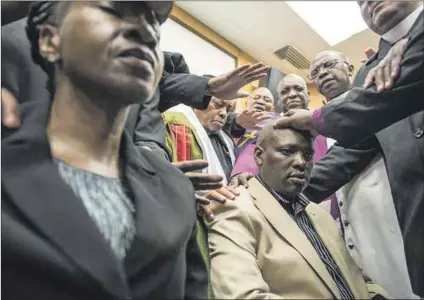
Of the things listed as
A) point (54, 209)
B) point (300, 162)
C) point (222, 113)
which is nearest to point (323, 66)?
point (300, 162)

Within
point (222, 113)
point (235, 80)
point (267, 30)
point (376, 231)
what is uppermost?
point (267, 30)

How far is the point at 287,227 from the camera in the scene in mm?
702

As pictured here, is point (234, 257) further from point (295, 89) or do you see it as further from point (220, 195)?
point (295, 89)

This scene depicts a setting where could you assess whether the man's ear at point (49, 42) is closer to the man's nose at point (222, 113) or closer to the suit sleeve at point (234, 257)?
the suit sleeve at point (234, 257)

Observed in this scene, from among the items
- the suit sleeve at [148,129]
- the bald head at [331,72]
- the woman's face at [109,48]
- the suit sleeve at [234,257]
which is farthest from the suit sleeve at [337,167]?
the woman's face at [109,48]

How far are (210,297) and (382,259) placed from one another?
0.91 ft

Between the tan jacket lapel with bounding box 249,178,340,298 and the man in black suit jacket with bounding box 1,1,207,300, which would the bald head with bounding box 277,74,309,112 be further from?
the man in black suit jacket with bounding box 1,1,207,300

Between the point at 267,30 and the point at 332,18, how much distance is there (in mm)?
82

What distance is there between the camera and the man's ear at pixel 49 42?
0.49 meters

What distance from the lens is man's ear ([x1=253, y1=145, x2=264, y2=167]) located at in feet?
3.16

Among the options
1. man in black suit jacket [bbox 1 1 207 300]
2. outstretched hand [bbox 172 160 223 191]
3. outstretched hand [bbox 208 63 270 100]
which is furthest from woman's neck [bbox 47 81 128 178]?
outstretched hand [bbox 208 63 270 100]

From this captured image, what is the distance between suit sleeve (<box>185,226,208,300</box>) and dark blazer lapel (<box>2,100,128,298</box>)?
Result: 122mm

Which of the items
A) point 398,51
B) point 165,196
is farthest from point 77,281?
point 398,51

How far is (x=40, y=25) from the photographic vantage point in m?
0.51
